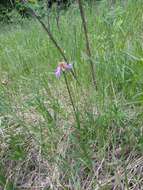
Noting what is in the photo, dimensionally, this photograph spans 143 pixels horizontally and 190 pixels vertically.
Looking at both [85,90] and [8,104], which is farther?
[8,104]

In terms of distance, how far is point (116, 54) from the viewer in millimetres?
1914

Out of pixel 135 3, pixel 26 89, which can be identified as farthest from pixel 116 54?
pixel 135 3

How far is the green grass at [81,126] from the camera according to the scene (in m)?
1.47

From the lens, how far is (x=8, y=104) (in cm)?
197

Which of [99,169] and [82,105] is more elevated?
[82,105]

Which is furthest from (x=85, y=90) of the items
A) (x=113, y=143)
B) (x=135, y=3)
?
(x=135, y=3)

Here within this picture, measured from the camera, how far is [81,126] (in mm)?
1622

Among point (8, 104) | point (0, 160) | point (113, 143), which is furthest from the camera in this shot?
point (8, 104)

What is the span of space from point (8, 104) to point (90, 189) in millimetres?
698

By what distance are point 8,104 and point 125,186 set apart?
0.79 m

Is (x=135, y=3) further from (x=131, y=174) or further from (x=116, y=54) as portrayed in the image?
(x=131, y=174)

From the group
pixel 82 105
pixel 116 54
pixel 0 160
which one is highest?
pixel 116 54

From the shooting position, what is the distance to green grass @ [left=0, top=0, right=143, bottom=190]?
1.47 m

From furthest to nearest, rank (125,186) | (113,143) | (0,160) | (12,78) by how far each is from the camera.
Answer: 1. (12,78)
2. (0,160)
3. (113,143)
4. (125,186)
